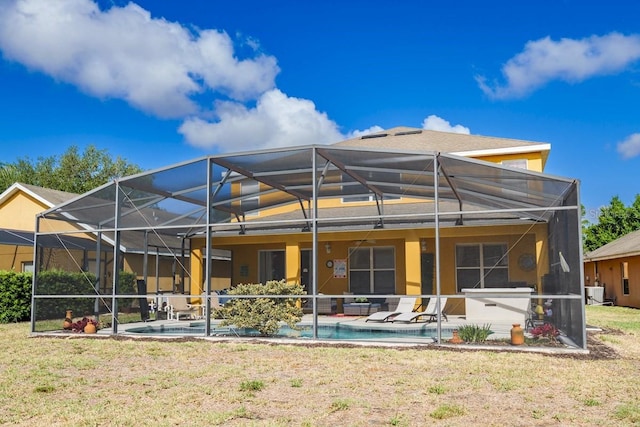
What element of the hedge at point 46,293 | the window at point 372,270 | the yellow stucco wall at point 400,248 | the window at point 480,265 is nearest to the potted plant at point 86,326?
the hedge at point 46,293

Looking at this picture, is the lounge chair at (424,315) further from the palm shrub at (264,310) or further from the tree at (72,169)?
the tree at (72,169)

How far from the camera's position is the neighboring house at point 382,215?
11.2 m

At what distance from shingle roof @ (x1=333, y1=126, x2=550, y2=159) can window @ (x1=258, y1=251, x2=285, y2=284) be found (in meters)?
4.87

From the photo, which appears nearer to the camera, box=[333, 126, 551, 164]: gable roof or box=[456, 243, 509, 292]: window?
box=[456, 243, 509, 292]: window

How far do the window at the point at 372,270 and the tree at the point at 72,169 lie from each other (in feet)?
91.4

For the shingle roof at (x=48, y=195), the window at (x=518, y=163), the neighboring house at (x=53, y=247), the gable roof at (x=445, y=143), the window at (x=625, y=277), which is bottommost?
the window at (x=625, y=277)

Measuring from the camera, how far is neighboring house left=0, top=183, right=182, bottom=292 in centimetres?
1850

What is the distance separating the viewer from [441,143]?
72.2 feet

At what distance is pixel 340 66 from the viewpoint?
1049 inches

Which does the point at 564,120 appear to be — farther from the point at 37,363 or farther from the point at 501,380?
the point at 37,363

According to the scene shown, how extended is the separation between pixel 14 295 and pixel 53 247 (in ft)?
6.18

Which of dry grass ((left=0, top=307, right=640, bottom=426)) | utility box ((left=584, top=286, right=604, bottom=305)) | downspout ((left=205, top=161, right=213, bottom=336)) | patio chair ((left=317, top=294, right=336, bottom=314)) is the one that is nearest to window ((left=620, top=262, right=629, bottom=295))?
utility box ((left=584, top=286, right=604, bottom=305))

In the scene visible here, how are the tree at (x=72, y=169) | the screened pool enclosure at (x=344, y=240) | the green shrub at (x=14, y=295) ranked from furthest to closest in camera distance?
the tree at (x=72, y=169), the green shrub at (x=14, y=295), the screened pool enclosure at (x=344, y=240)

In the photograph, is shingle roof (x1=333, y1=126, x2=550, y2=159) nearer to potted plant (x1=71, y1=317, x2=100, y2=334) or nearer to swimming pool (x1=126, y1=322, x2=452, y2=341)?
swimming pool (x1=126, y1=322, x2=452, y2=341)
